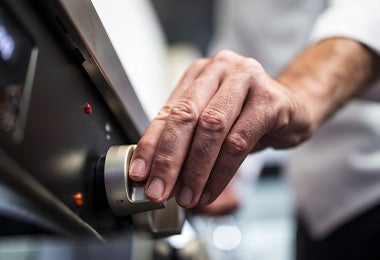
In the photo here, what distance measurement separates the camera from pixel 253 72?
35 centimetres

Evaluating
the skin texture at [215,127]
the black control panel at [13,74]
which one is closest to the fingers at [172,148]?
the skin texture at [215,127]

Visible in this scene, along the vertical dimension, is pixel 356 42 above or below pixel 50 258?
above

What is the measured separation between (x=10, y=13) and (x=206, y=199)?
7.7 inches

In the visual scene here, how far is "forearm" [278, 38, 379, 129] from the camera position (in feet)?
1.38

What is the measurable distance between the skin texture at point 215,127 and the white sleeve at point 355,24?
92 mm

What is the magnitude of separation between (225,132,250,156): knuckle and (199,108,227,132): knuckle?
1 centimetres

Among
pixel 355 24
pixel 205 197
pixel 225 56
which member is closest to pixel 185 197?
pixel 205 197

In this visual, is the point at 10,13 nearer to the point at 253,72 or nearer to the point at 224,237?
the point at 253,72

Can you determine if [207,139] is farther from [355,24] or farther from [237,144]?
[355,24]

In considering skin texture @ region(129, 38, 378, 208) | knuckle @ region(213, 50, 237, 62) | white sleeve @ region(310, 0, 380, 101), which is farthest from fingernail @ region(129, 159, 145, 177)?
white sleeve @ region(310, 0, 380, 101)

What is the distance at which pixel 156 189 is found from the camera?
30 cm

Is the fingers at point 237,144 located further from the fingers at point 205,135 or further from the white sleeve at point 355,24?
the white sleeve at point 355,24

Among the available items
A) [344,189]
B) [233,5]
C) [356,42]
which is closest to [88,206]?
[356,42]

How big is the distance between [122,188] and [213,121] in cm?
8
